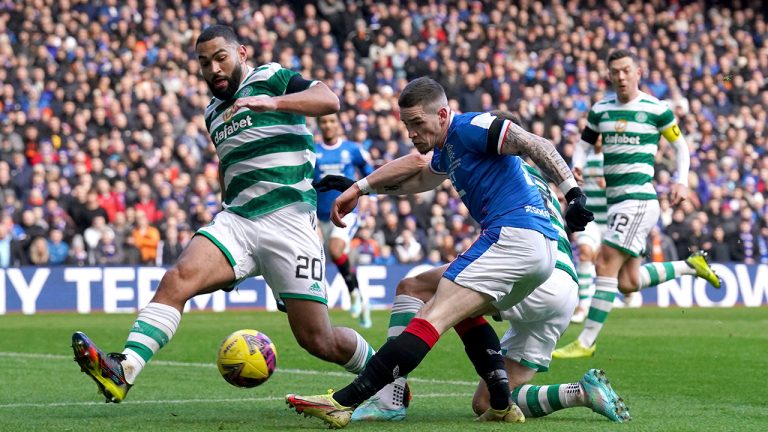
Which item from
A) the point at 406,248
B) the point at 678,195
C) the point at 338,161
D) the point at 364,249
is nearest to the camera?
the point at 678,195

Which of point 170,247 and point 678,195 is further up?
point 678,195

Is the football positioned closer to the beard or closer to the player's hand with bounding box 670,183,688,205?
the beard

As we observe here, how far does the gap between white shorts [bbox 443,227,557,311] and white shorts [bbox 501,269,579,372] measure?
0.36 meters

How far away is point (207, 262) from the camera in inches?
295

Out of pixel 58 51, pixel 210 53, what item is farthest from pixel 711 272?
pixel 58 51

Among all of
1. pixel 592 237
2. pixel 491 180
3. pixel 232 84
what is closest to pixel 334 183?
pixel 232 84

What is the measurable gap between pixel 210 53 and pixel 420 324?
7.28 ft

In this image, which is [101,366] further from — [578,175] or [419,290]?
[578,175]

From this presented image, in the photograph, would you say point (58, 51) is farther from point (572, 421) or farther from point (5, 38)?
point (572, 421)

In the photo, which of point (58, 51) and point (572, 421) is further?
point (58, 51)

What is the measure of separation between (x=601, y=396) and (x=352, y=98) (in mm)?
18036

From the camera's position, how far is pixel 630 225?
39.7 ft

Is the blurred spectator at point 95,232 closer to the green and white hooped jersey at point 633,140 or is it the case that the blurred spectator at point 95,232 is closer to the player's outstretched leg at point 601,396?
the green and white hooped jersey at point 633,140

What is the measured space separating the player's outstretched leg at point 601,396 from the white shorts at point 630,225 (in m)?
5.16
